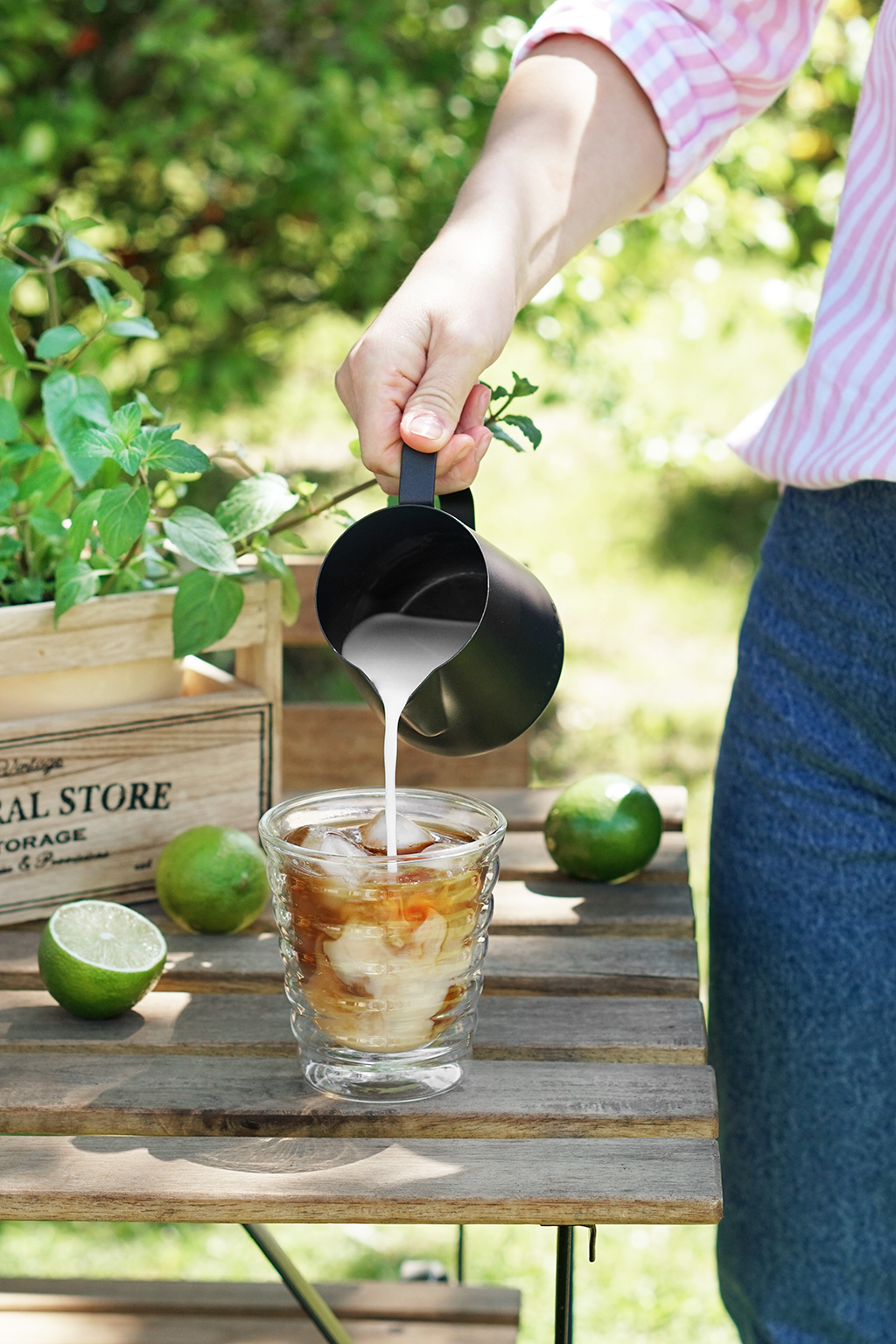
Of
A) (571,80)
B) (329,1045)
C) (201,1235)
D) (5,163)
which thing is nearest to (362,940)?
(329,1045)

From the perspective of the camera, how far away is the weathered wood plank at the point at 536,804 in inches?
59.2

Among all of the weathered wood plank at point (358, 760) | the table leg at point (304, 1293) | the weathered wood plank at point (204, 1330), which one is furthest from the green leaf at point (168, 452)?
the weathered wood plank at point (204, 1330)

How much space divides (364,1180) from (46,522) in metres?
0.67

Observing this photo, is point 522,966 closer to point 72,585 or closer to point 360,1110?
point 360,1110

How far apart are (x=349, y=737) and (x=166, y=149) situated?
135 centimetres

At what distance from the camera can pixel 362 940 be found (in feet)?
3.02

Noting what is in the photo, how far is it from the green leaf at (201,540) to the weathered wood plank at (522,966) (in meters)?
0.33

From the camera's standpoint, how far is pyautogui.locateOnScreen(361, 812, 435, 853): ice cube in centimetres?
97

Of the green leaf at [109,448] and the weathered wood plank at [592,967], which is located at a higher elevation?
the green leaf at [109,448]

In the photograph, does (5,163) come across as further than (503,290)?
Yes

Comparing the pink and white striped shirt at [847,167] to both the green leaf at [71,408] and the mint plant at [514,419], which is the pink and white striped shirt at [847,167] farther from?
the green leaf at [71,408]

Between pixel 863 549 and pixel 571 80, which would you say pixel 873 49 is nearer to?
pixel 571 80

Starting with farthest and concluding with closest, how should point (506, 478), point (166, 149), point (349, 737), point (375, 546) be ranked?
point (506, 478) < point (166, 149) < point (349, 737) < point (375, 546)

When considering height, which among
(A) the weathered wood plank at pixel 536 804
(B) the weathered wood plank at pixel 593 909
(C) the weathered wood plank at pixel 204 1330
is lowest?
(C) the weathered wood plank at pixel 204 1330
